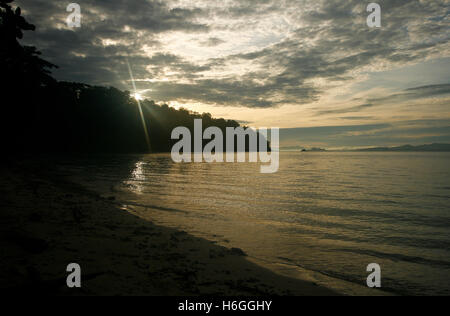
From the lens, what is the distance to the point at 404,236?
1073cm

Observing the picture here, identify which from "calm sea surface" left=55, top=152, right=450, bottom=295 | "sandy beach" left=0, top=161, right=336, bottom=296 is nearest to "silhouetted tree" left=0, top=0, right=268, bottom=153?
"sandy beach" left=0, top=161, right=336, bottom=296

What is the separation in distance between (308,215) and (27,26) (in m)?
14.2

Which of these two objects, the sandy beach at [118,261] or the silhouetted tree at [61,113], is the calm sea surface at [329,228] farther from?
the silhouetted tree at [61,113]

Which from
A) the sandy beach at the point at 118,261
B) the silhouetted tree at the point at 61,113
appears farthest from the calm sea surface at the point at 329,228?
the silhouetted tree at the point at 61,113

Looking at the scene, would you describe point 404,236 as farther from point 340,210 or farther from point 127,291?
point 127,291

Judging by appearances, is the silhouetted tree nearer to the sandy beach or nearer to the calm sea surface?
the sandy beach

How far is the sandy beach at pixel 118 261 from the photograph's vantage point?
4906 mm

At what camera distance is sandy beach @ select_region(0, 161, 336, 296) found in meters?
4.91

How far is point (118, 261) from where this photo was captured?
619cm

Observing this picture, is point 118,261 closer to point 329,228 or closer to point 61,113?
point 329,228

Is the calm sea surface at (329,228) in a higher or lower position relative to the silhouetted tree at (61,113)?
lower

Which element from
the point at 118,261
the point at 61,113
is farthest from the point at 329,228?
the point at 61,113

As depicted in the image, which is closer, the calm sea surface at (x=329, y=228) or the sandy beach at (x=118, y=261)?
the sandy beach at (x=118, y=261)

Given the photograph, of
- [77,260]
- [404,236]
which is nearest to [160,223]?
[77,260]
